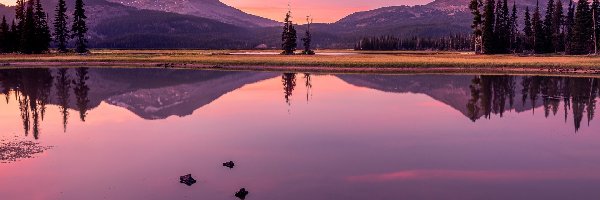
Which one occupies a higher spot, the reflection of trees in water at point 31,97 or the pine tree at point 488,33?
the pine tree at point 488,33

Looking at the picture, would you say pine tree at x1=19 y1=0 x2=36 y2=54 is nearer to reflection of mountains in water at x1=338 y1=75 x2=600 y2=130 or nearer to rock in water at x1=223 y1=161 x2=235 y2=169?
reflection of mountains in water at x1=338 y1=75 x2=600 y2=130

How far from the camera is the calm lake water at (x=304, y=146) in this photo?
15.5 m

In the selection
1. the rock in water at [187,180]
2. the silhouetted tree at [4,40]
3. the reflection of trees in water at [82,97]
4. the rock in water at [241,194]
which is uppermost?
the silhouetted tree at [4,40]

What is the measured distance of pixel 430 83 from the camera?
5506cm

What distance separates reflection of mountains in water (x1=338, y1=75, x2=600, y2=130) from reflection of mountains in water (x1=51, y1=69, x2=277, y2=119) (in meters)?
13.6

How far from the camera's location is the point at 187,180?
15695mm

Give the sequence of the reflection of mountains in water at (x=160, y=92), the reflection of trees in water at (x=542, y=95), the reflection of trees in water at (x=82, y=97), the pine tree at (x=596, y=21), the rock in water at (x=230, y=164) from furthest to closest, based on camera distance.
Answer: the pine tree at (x=596, y=21) → the reflection of mountains in water at (x=160, y=92) → the reflection of trees in water at (x=542, y=95) → the reflection of trees in water at (x=82, y=97) → the rock in water at (x=230, y=164)

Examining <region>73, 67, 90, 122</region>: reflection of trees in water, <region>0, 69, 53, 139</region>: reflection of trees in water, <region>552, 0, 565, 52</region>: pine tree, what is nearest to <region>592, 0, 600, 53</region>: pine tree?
<region>552, 0, 565, 52</region>: pine tree

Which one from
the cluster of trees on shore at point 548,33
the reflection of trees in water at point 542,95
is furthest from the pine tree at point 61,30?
the reflection of trees in water at point 542,95

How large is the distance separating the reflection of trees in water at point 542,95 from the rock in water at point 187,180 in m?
18.2

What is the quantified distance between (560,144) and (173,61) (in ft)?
252

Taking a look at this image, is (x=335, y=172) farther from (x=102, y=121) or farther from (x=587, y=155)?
(x=102, y=121)

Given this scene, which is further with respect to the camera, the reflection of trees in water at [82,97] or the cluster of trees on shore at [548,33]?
the cluster of trees on shore at [548,33]

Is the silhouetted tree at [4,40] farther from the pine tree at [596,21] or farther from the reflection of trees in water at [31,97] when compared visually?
the pine tree at [596,21]
